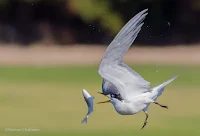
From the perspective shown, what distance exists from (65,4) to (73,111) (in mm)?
10192

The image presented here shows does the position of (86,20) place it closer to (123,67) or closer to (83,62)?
(83,62)

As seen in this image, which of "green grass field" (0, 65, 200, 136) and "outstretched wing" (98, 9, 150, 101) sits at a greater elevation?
"outstretched wing" (98, 9, 150, 101)

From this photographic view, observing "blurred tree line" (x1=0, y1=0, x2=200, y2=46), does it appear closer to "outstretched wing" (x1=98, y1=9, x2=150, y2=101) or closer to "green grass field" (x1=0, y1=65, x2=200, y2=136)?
"green grass field" (x1=0, y1=65, x2=200, y2=136)

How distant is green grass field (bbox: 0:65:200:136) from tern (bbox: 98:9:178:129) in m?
2.43

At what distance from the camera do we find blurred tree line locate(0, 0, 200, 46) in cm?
1608

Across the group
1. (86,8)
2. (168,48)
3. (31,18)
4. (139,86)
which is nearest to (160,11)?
(168,48)

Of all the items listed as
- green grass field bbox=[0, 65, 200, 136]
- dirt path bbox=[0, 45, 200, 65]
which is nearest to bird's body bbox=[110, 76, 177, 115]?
green grass field bbox=[0, 65, 200, 136]

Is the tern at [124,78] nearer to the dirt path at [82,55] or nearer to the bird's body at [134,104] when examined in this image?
the bird's body at [134,104]

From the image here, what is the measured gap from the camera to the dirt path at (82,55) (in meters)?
15.1

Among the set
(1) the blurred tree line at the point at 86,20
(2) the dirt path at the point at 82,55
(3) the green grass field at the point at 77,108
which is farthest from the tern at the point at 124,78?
(1) the blurred tree line at the point at 86,20

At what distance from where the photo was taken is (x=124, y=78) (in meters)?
4.32

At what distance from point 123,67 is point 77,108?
4.31 metres

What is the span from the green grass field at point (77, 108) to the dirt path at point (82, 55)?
5.90 ft

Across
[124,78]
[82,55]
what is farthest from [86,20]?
[124,78]
